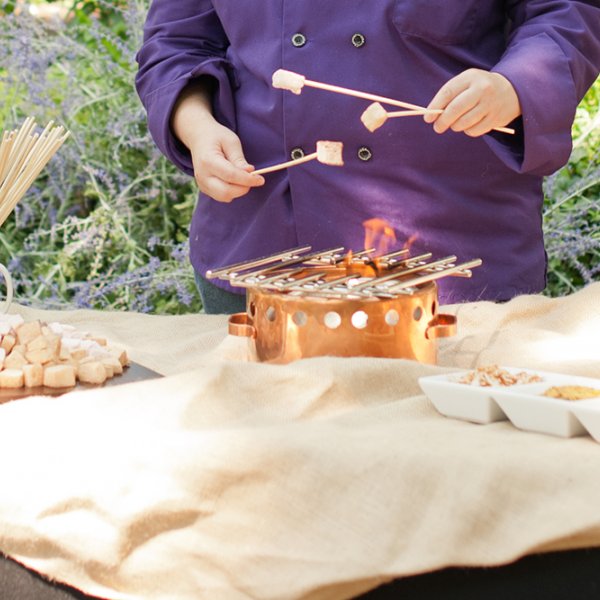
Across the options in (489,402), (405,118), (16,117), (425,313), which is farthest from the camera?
(16,117)

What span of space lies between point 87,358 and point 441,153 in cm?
76

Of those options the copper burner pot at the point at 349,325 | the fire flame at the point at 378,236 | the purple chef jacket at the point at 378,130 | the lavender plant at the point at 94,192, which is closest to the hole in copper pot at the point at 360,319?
the copper burner pot at the point at 349,325

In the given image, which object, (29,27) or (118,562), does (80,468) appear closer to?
(118,562)

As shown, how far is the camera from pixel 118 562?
101cm

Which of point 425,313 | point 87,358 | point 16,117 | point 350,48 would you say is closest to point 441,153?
point 350,48

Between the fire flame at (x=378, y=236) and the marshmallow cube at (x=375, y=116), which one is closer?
the marshmallow cube at (x=375, y=116)

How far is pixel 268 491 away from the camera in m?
0.99

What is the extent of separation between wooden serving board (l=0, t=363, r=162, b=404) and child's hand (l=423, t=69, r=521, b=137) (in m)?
0.48

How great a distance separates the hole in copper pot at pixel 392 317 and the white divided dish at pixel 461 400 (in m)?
0.14

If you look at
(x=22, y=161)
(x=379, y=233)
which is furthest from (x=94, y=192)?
(x=22, y=161)

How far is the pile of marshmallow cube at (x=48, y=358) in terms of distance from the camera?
131 centimetres

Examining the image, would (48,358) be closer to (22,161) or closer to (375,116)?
(22,161)

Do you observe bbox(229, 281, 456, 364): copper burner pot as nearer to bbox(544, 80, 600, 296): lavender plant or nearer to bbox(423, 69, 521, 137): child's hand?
bbox(423, 69, 521, 137): child's hand

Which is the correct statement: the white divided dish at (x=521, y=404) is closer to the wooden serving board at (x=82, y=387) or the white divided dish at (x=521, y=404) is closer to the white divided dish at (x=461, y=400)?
the white divided dish at (x=461, y=400)
